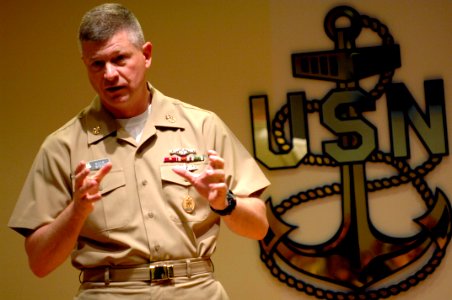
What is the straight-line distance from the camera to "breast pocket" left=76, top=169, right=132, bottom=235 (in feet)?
7.09

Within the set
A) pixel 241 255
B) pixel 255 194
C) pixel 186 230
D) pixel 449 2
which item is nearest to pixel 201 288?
pixel 186 230

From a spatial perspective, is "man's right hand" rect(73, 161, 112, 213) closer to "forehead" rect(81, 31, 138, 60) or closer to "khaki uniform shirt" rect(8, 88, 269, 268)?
"khaki uniform shirt" rect(8, 88, 269, 268)

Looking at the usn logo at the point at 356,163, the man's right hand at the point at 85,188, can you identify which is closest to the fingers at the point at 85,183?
the man's right hand at the point at 85,188

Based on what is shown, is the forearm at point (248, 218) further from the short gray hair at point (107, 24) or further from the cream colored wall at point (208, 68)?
the cream colored wall at point (208, 68)

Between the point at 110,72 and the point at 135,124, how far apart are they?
0.72ft

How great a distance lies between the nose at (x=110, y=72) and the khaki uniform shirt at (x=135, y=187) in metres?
0.17

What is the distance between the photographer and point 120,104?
2256mm

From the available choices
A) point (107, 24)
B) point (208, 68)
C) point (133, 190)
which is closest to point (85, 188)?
point (133, 190)

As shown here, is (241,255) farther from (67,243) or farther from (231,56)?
(67,243)

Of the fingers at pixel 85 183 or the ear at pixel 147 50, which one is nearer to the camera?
the fingers at pixel 85 183

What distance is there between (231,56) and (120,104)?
154 cm

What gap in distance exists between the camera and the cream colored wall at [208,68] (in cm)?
363

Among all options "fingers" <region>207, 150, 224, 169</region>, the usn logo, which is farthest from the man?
the usn logo

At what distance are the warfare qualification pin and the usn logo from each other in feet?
4.64
